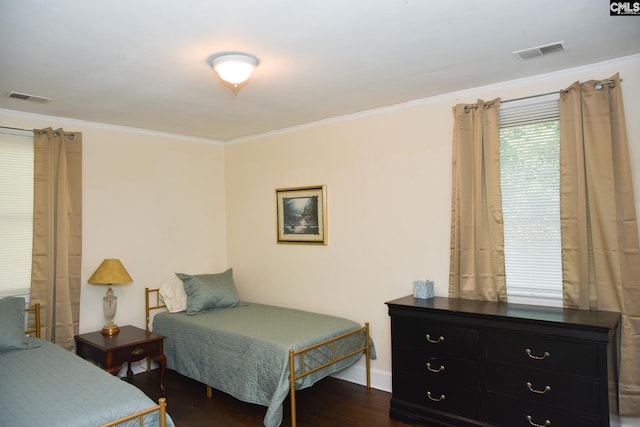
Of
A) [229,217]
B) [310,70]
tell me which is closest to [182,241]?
[229,217]

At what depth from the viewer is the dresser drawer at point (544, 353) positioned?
2.44m

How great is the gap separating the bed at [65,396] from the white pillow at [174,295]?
4.49ft

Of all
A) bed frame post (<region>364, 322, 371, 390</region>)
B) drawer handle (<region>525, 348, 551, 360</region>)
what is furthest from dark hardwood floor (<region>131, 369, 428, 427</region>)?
drawer handle (<region>525, 348, 551, 360</region>)

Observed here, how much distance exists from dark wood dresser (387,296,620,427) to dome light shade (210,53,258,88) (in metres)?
1.93

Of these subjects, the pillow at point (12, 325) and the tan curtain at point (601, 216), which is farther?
the pillow at point (12, 325)

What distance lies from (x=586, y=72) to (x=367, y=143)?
174 cm

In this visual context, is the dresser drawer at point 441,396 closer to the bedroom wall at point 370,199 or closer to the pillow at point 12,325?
the bedroom wall at point 370,199

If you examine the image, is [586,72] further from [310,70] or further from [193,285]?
[193,285]

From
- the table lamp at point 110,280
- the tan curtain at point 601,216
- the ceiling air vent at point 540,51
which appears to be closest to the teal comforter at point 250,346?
the table lamp at point 110,280

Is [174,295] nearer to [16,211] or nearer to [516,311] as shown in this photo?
[16,211]

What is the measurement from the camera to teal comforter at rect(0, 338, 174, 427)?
2.06 metres

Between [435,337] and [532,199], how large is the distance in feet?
3.99

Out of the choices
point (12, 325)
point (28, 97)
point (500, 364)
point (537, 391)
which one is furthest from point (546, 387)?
point (28, 97)

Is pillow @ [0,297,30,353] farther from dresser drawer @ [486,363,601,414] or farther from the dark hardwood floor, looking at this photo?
dresser drawer @ [486,363,601,414]
